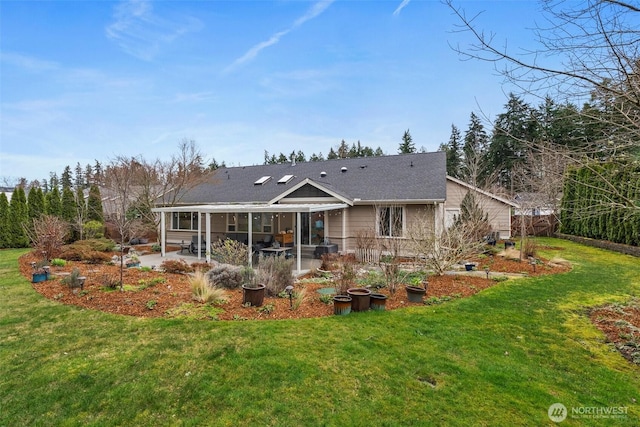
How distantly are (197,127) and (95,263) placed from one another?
1410 cm

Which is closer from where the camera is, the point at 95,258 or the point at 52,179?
the point at 95,258

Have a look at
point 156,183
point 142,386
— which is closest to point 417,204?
point 142,386

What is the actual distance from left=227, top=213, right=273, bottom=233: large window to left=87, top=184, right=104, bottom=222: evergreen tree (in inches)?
367

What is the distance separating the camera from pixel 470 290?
832 centimetres

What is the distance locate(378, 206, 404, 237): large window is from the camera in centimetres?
1389

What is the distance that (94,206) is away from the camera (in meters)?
20.0

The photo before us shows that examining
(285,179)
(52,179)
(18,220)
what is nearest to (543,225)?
(285,179)

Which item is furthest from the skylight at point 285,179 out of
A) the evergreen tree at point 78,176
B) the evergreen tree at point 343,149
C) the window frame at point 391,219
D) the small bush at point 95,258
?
the evergreen tree at point 78,176

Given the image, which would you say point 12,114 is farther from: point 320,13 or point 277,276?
point 277,276

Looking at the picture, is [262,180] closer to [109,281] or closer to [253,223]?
[253,223]

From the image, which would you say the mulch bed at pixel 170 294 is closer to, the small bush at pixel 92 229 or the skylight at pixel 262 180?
the small bush at pixel 92 229

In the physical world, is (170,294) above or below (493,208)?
below

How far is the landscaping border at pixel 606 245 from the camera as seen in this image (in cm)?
1447

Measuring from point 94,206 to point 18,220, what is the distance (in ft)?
12.0
